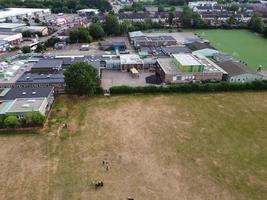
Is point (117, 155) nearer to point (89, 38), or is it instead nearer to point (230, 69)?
point (230, 69)

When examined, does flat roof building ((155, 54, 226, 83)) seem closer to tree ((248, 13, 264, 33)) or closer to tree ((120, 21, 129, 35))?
tree ((120, 21, 129, 35))

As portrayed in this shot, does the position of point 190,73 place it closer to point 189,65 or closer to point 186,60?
point 189,65

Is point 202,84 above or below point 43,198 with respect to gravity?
above

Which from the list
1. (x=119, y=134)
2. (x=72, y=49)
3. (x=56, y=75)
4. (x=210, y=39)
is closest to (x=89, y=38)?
(x=72, y=49)

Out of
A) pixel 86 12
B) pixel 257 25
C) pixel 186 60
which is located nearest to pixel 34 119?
pixel 186 60

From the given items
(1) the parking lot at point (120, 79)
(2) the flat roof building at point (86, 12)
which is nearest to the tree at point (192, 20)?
(2) the flat roof building at point (86, 12)

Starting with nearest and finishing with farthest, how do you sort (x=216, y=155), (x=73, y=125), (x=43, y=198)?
(x=43, y=198) < (x=216, y=155) < (x=73, y=125)
